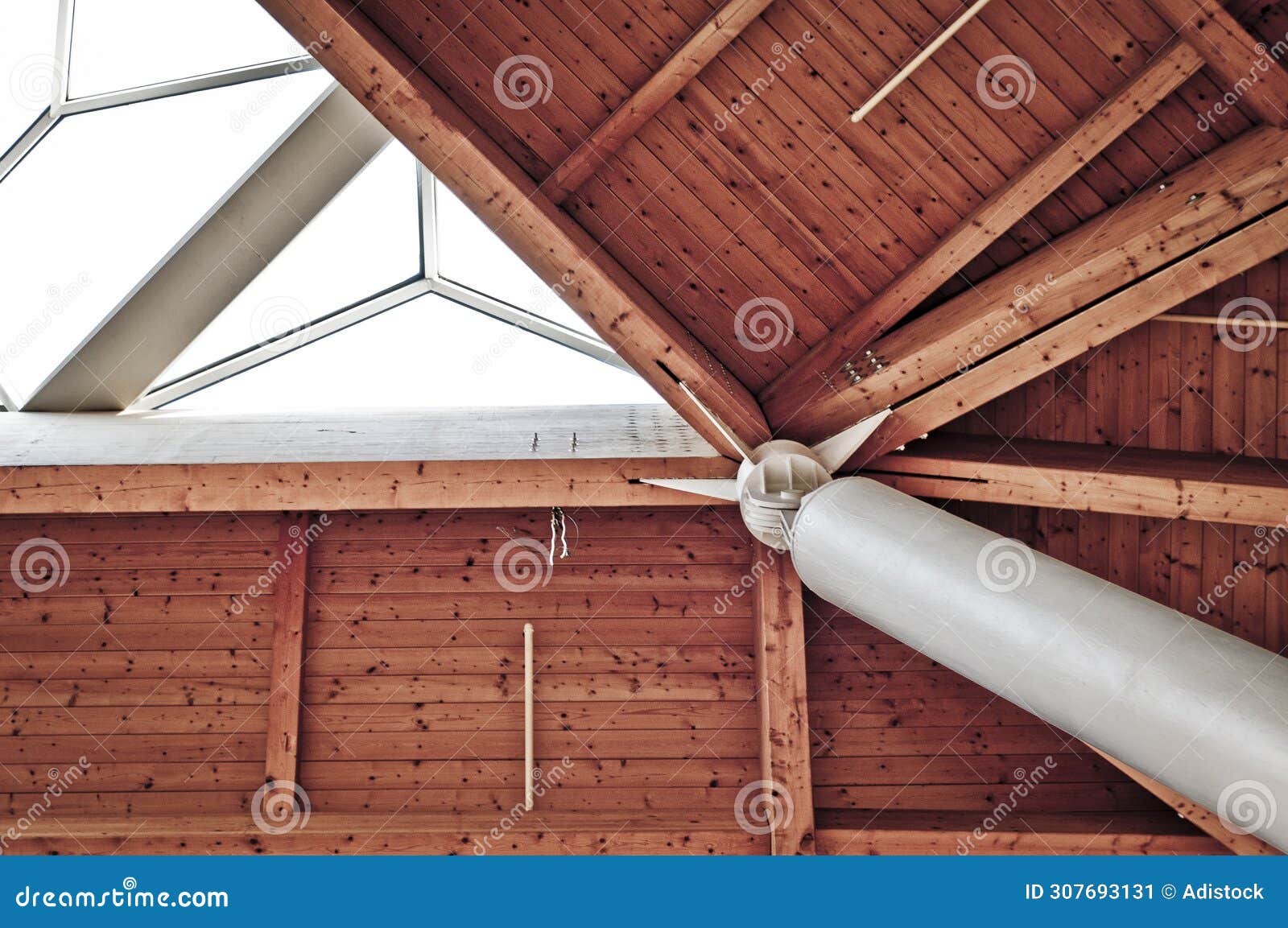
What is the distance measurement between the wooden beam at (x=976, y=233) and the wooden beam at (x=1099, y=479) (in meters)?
0.61

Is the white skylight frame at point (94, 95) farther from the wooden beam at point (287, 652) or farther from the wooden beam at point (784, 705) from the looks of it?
the wooden beam at point (784, 705)

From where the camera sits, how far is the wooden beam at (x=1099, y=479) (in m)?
4.64

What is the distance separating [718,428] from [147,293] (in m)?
3.98

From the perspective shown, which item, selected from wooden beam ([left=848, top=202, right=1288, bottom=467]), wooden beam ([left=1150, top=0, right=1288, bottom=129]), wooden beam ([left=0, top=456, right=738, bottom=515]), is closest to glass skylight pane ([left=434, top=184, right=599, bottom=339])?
wooden beam ([left=0, top=456, right=738, bottom=515])

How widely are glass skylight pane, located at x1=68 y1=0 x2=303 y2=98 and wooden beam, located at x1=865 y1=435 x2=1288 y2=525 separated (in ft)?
15.4

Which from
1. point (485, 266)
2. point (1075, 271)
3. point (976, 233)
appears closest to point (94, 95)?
point (485, 266)

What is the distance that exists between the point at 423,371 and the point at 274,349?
108cm

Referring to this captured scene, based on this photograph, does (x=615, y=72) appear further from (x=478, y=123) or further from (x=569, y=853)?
(x=569, y=853)

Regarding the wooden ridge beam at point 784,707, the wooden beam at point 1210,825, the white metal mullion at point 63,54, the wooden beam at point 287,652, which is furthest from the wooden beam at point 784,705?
the white metal mullion at point 63,54

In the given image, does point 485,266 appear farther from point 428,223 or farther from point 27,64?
point 27,64

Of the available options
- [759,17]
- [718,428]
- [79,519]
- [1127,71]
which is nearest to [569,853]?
[718,428]

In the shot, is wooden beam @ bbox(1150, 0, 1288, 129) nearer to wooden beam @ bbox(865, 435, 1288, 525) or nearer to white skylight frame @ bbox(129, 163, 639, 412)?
wooden beam @ bbox(865, 435, 1288, 525)

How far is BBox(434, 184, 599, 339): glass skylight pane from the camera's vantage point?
6656 millimetres

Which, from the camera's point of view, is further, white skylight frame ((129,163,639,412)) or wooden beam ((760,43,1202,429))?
white skylight frame ((129,163,639,412))
